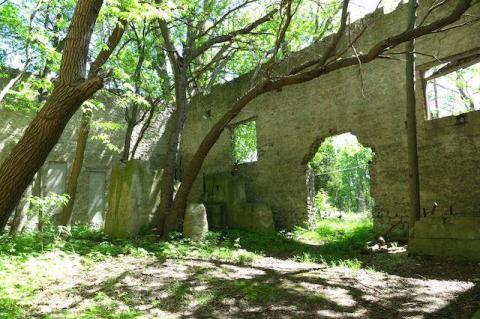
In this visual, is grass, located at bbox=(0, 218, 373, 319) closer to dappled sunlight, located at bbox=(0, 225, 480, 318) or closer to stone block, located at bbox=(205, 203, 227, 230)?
dappled sunlight, located at bbox=(0, 225, 480, 318)

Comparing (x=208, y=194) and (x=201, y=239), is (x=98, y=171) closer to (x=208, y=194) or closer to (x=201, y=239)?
(x=208, y=194)

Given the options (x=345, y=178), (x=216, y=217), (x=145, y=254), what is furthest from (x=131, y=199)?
(x=345, y=178)

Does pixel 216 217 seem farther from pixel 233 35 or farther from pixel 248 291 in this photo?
pixel 248 291

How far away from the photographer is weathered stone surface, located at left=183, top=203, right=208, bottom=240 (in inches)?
303

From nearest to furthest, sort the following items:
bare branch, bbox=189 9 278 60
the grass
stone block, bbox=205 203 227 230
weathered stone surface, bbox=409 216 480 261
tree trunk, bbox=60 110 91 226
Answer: the grass
weathered stone surface, bbox=409 216 480 261
tree trunk, bbox=60 110 91 226
bare branch, bbox=189 9 278 60
stone block, bbox=205 203 227 230

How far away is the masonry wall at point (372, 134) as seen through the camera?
7.75 meters

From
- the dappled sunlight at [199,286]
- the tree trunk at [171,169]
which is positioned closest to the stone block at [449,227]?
the dappled sunlight at [199,286]

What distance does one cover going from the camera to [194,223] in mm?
7734

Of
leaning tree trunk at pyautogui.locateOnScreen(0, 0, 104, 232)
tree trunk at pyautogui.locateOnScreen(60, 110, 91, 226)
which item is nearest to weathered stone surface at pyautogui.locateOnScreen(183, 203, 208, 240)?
tree trunk at pyautogui.locateOnScreen(60, 110, 91, 226)

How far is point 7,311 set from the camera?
124 inches

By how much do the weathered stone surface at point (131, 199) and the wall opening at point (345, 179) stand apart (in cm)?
1105

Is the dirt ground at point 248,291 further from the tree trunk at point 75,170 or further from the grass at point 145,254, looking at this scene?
the tree trunk at point 75,170

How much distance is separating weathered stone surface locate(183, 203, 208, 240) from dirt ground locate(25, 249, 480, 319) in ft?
7.43

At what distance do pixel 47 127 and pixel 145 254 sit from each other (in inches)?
134
